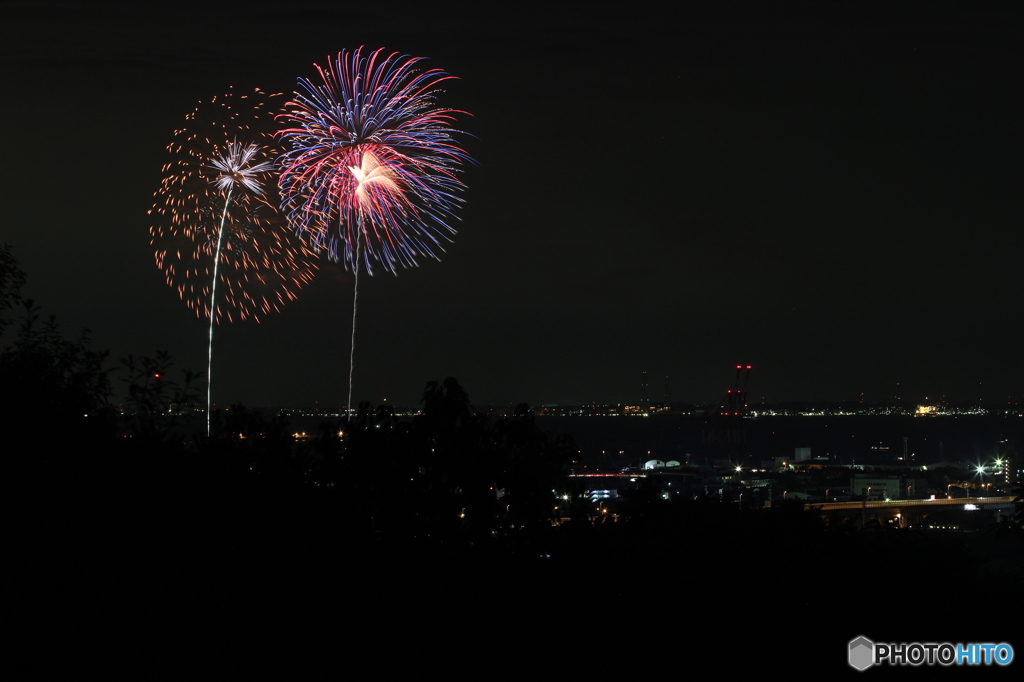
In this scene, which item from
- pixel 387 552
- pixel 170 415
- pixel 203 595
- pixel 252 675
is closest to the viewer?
pixel 252 675

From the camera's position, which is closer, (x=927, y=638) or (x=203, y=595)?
(x=203, y=595)

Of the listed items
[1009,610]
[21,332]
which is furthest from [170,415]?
[1009,610]

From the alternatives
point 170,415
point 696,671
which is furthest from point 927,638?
point 170,415

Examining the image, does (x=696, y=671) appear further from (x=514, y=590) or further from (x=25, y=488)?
(x=25, y=488)

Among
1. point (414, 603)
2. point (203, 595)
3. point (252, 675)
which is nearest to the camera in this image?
point (252, 675)

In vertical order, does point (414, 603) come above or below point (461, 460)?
below

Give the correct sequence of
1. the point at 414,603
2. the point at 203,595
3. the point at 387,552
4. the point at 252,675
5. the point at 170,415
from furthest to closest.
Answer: the point at 170,415 < the point at 387,552 < the point at 414,603 < the point at 203,595 < the point at 252,675

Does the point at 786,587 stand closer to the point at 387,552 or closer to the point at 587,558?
the point at 587,558

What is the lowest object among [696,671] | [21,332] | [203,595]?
[696,671]

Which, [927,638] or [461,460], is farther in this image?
[461,460]
